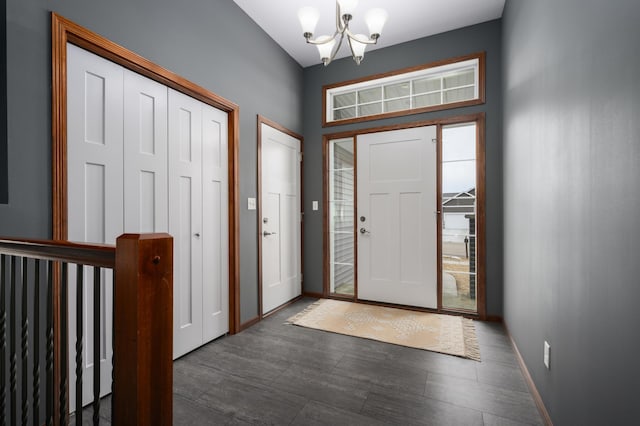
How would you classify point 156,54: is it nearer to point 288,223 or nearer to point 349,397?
point 288,223

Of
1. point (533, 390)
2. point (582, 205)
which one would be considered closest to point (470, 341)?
point (533, 390)

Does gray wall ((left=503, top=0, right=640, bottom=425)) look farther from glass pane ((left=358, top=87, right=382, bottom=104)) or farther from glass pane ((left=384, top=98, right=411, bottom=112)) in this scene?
glass pane ((left=358, top=87, right=382, bottom=104))

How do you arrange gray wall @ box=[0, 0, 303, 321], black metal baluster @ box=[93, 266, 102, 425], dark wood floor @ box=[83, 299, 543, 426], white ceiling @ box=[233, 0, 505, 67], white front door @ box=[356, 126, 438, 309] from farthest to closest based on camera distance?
white front door @ box=[356, 126, 438, 309]
white ceiling @ box=[233, 0, 505, 67]
dark wood floor @ box=[83, 299, 543, 426]
gray wall @ box=[0, 0, 303, 321]
black metal baluster @ box=[93, 266, 102, 425]

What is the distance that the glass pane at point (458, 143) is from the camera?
3.09 meters

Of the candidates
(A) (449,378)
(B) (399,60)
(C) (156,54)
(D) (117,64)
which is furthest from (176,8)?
(A) (449,378)

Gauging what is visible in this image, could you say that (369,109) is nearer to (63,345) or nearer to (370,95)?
(370,95)

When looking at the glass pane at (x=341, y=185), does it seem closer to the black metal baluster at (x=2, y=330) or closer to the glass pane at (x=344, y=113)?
the glass pane at (x=344, y=113)

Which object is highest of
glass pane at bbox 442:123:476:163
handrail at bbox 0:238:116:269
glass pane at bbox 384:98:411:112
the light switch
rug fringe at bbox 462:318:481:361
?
glass pane at bbox 384:98:411:112

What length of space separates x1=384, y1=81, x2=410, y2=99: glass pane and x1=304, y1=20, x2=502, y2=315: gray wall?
19 centimetres

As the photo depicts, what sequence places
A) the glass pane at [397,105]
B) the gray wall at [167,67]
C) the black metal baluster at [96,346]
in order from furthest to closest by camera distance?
the glass pane at [397,105]
the gray wall at [167,67]
the black metal baluster at [96,346]

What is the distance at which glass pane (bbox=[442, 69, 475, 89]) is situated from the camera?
308cm

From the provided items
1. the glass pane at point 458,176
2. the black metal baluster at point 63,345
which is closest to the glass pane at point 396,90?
the glass pane at point 458,176

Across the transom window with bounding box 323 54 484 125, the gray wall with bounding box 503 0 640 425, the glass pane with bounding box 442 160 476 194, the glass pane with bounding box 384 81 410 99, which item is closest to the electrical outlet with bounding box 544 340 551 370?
the gray wall with bounding box 503 0 640 425

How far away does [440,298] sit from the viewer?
10.2 feet
